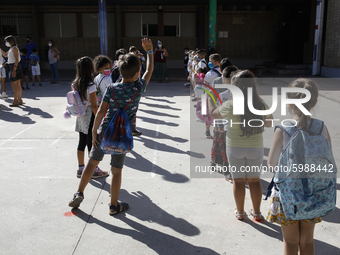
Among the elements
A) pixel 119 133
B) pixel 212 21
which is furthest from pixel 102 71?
pixel 212 21

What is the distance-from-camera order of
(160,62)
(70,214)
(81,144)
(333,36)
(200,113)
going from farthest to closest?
1. (333,36)
2. (160,62)
3. (200,113)
4. (81,144)
5. (70,214)

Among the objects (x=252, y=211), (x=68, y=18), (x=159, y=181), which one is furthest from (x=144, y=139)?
(x=68, y=18)

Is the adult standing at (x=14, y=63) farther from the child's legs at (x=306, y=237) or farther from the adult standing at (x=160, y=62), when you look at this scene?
the child's legs at (x=306, y=237)

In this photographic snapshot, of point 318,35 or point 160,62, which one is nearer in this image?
point 160,62

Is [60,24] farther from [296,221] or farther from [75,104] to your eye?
[296,221]

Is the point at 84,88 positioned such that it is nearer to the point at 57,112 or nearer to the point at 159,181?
the point at 159,181

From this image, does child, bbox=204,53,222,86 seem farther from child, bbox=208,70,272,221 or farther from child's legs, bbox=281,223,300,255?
child's legs, bbox=281,223,300,255

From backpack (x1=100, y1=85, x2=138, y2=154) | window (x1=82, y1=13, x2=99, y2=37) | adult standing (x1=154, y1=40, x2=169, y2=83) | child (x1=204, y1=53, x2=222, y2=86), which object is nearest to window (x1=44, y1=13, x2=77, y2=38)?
window (x1=82, y1=13, x2=99, y2=37)

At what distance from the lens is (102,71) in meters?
4.99

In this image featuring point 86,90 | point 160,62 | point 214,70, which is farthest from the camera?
point 160,62

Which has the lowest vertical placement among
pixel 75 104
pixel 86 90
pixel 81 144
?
pixel 81 144

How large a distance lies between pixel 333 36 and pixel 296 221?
55.8 feet

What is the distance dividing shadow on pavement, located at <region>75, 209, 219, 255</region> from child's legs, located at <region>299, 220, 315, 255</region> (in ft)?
2.70

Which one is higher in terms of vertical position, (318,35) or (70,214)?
(318,35)
